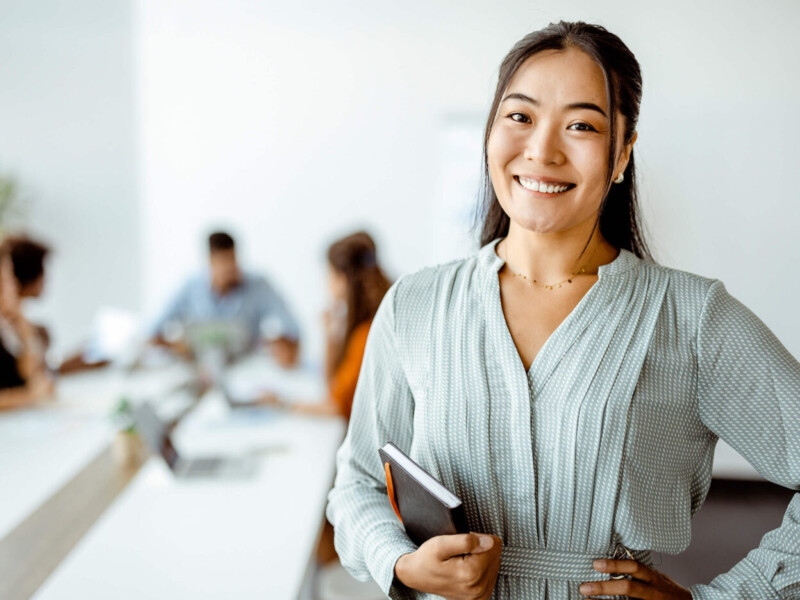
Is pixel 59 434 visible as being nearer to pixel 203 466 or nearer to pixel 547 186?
pixel 203 466

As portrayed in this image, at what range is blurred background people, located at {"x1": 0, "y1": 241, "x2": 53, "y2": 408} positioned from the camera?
3.15m

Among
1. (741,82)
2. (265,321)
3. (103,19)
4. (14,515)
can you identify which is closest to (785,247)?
(741,82)

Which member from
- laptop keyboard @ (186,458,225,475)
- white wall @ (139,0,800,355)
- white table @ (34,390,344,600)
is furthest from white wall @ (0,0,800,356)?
laptop keyboard @ (186,458,225,475)

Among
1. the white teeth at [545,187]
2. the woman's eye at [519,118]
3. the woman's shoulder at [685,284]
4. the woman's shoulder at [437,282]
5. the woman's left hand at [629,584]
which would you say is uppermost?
the woman's eye at [519,118]

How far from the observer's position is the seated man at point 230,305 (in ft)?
13.3

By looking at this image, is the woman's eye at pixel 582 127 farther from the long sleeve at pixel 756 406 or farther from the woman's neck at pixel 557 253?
the long sleeve at pixel 756 406

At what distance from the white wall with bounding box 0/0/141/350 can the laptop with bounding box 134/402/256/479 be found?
3462 mm

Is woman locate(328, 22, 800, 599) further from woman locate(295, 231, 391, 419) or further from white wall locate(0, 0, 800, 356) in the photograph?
woman locate(295, 231, 391, 419)

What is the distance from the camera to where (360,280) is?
277 centimetres

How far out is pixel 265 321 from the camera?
4.13m

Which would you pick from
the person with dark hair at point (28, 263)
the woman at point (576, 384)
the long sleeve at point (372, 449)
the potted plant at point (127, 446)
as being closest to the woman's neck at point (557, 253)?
the woman at point (576, 384)

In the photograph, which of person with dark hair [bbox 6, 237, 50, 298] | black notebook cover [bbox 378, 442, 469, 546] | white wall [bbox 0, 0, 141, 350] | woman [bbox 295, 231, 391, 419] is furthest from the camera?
white wall [bbox 0, 0, 141, 350]

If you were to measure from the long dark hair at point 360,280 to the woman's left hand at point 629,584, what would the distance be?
6.00 feet

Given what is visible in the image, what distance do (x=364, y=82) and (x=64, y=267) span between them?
14.4 ft
